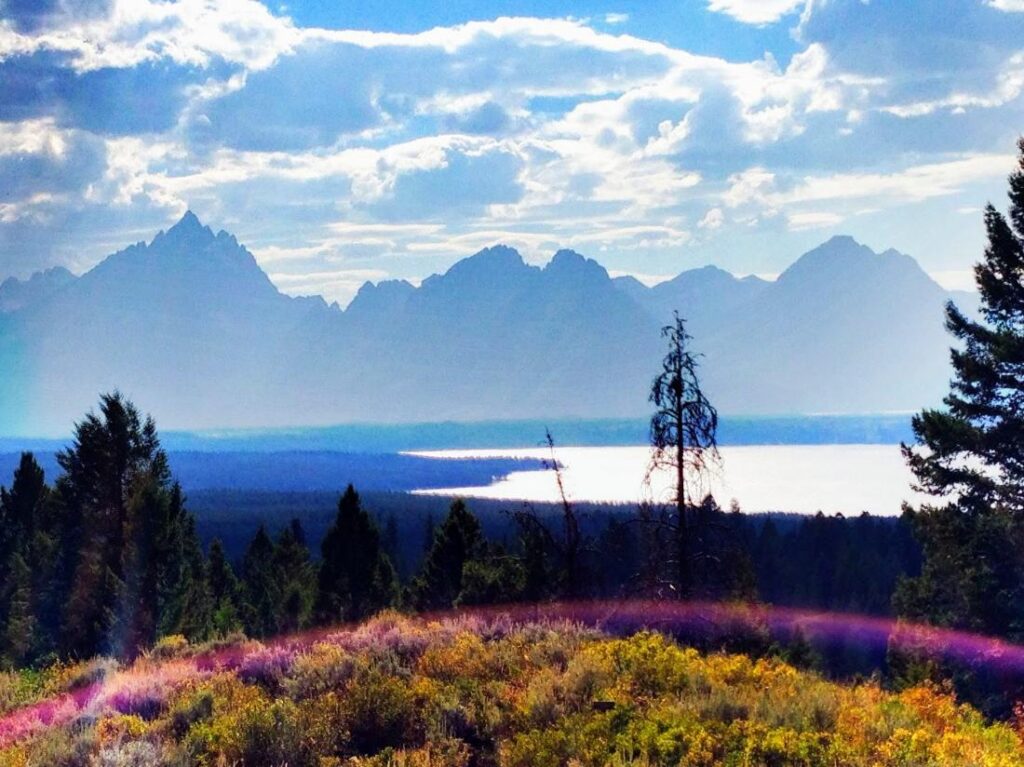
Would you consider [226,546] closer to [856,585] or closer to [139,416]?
[856,585]

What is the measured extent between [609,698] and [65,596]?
45.2 metres

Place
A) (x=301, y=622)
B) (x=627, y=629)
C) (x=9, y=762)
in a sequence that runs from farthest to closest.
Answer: (x=301, y=622) < (x=627, y=629) < (x=9, y=762)

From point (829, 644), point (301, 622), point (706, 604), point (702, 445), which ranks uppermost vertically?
point (702, 445)

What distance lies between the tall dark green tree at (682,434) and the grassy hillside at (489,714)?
9.00m

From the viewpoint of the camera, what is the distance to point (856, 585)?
88500 mm

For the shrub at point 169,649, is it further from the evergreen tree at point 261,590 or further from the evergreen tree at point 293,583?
the evergreen tree at point 261,590

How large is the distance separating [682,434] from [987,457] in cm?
1121

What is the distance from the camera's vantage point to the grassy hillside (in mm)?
7227

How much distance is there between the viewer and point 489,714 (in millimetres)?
8453

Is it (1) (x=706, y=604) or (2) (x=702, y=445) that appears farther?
(2) (x=702, y=445)

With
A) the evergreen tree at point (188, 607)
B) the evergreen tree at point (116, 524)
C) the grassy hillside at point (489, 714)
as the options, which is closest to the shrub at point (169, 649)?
the grassy hillside at point (489, 714)

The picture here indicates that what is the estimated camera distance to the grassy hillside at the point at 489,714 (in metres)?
7.23

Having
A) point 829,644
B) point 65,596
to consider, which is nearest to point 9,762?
point 65,596

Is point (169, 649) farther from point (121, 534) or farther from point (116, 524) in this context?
point (116, 524)
